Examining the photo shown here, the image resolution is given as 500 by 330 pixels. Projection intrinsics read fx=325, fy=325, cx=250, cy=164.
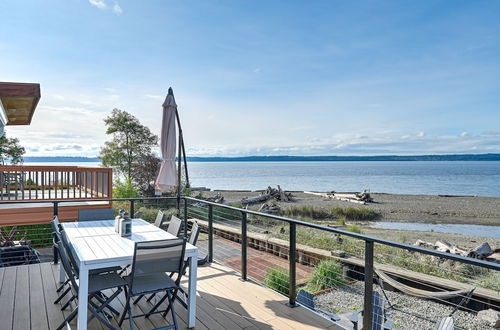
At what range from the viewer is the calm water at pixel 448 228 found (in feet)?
56.4

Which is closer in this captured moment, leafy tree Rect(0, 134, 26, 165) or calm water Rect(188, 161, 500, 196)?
leafy tree Rect(0, 134, 26, 165)

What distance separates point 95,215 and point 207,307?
211 centimetres

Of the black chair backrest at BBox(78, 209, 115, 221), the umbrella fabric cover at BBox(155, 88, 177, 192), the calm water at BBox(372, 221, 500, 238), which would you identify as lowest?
the calm water at BBox(372, 221, 500, 238)

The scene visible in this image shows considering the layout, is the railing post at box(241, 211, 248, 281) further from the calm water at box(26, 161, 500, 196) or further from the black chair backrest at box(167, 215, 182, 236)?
the calm water at box(26, 161, 500, 196)

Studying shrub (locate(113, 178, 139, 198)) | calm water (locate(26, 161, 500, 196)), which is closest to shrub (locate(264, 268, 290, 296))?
shrub (locate(113, 178, 139, 198))

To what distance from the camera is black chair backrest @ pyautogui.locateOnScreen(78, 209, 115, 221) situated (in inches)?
169

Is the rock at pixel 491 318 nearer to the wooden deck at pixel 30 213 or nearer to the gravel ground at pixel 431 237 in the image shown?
the wooden deck at pixel 30 213

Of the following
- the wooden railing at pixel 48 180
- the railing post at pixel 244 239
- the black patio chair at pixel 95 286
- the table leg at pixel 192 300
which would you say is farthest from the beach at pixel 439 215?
the black patio chair at pixel 95 286

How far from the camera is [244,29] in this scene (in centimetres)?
1090

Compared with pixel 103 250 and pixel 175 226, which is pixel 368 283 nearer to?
pixel 103 250

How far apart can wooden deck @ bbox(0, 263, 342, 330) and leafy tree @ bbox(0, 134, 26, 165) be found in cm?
1608

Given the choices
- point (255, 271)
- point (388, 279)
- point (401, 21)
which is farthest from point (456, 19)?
point (255, 271)

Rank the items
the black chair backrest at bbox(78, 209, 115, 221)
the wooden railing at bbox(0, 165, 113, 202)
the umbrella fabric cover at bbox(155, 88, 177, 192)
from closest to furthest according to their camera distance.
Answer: the black chair backrest at bbox(78, 209, 115, 221), the umbrella fabric cover at bbox(155, 88, 177, 192), the wooden railing at bbox(0, 165, 113, 202)

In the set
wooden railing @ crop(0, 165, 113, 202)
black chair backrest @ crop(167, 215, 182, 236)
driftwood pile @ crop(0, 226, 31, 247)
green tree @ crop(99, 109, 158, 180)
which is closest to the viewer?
black chair backrest @ crop(167, 215, 182, 236)
